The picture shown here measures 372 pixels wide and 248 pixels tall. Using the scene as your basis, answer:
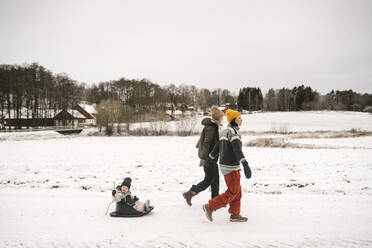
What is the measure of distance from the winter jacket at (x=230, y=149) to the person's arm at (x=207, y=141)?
376mm

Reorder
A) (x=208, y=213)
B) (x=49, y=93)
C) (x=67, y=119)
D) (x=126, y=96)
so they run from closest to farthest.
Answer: (x=208, y=213) → (x=49, y=93) → (x=67, y=119) → (x=126, y=96)

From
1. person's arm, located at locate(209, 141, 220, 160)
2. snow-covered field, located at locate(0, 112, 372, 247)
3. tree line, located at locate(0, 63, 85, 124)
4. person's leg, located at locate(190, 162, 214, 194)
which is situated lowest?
snow-covered field, located at locate(0, 112, 372, 247)

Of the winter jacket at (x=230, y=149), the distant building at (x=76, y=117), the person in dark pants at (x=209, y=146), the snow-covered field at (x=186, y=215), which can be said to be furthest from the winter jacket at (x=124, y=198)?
the distant building at (x=76, y=117)

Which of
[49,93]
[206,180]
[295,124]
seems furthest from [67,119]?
[206,180]

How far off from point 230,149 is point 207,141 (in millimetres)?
575

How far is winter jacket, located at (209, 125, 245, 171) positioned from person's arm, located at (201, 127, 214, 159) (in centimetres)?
38

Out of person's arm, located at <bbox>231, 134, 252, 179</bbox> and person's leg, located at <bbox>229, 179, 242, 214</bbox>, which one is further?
person's leg, located at <bbox>229, 179, 242, 214</bbox>

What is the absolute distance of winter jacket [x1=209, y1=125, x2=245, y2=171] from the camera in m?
3.66

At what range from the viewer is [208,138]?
421 centimetres

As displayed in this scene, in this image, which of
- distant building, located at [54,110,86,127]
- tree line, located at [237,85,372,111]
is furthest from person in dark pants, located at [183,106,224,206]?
tree line, located at [237,85,372,111]

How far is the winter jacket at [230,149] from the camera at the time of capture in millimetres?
3662

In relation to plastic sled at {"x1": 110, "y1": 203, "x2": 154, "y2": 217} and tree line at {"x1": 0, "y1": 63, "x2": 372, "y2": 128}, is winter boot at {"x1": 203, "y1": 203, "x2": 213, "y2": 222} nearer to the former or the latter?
plastic sled at {"x1": 110, "y1": 203, "x2": 154, "y2": 217}

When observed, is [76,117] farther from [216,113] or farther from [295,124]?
[216,113]

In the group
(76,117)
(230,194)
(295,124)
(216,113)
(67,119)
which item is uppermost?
(76,117)
